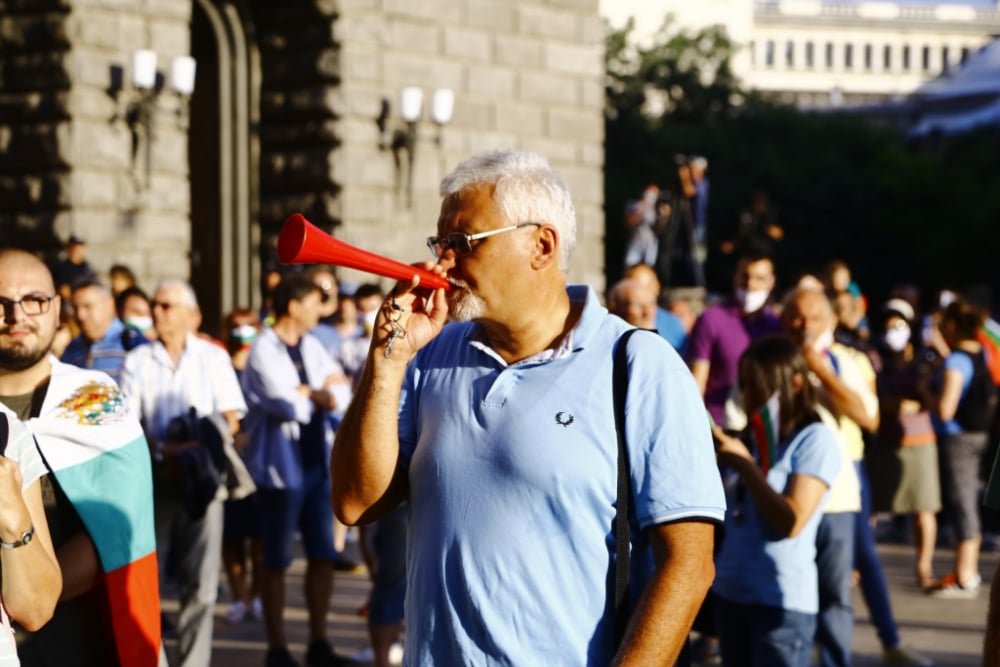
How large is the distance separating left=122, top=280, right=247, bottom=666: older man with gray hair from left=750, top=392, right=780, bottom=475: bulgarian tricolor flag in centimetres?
237

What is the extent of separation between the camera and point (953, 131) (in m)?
72.4

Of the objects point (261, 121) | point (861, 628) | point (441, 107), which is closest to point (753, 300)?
point (861, 628)

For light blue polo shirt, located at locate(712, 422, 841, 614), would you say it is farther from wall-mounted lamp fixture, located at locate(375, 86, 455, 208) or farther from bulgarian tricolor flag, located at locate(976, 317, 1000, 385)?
wall-mounted lamp fixture, located at locate(375, 86, 455, 208)

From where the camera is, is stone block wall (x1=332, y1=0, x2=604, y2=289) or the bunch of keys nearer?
the bunch of keys

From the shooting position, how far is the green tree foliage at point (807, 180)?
191 ft

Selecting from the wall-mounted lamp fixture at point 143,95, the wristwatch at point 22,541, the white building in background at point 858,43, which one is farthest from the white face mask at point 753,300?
the white building in background at point 858,43

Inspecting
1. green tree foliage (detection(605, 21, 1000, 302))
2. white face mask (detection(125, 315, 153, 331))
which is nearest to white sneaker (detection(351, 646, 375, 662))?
white face mask (detection(125, 315, 153, 331))

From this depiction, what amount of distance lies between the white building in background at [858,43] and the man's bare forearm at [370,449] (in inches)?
4785

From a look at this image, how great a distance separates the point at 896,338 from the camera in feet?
39.1

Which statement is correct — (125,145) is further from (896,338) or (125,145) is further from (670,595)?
(670,595)

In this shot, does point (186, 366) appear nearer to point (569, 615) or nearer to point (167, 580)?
point (167, 580)

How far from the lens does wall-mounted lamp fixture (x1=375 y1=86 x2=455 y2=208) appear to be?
15.3 metres

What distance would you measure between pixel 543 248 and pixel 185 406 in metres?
4.44

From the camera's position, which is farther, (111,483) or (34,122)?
(34,122)
